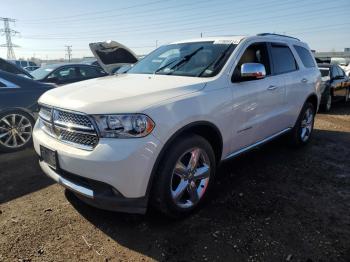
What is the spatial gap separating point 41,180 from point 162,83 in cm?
230

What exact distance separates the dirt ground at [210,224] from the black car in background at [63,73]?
15.1 feet

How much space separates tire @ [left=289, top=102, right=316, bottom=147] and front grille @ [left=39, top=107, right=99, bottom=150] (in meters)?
3.83

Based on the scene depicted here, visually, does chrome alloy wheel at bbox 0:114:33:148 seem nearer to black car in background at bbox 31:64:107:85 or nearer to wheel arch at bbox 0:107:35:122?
wheel arch at bbox 0:107:35:122

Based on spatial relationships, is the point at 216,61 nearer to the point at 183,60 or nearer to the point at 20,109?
the point at 183,60

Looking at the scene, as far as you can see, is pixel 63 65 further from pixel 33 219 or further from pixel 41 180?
pixel 33 219

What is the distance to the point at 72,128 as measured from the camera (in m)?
2.79

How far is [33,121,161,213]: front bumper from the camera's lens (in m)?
2.54

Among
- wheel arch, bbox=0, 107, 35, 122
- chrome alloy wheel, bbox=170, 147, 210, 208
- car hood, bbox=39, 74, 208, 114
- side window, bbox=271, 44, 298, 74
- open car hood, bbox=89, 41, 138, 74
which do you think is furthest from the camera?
open car hood, bbox=89, 41, 138, 74

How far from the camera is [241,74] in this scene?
358 cm

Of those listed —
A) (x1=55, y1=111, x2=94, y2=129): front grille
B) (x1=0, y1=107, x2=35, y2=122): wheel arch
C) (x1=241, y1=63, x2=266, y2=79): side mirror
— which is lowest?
(x1=0, y1=107, x2=35, y2=122): wheel arch

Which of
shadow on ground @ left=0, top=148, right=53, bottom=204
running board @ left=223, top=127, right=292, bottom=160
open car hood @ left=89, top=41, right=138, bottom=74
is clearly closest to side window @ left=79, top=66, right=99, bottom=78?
open car hood @ left=89, top=41, right=138, bottom=74

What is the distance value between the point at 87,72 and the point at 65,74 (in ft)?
2.40

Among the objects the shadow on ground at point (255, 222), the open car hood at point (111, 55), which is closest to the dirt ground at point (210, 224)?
the shadow on ground at point (255, 222)

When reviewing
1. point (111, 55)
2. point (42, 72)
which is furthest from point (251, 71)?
point (42, 72)
